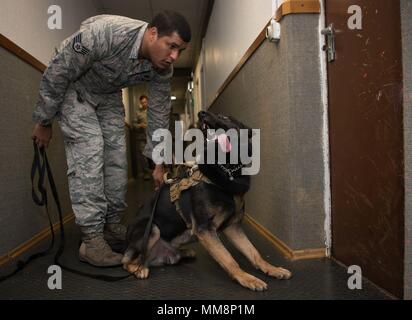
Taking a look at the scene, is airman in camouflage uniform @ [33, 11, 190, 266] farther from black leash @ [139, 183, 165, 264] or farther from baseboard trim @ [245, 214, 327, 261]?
baseboard trim @ [245, 214, 327, 261]

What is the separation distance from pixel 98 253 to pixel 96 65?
0.96 m

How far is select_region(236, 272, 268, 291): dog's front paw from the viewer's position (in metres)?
1.47

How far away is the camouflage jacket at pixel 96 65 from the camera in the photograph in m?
1.76

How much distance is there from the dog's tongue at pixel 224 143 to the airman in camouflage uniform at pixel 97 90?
0.51 metres

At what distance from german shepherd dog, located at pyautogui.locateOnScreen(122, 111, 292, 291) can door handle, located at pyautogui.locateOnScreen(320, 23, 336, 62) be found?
577 mm

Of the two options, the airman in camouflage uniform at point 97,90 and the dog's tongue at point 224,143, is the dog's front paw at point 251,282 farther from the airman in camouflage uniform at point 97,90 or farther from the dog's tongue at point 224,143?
the airman in camouflage uniform at point 97,90

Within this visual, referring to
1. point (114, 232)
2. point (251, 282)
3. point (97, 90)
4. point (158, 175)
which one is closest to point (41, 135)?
point (97, 90)

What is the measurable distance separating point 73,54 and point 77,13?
2.50 metres

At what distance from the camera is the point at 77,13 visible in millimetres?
3896

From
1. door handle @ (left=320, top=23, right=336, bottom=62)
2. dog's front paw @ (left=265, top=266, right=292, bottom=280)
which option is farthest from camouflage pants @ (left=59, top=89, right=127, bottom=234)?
door handle @ (left=320, top=23, right=336, bottom=62)

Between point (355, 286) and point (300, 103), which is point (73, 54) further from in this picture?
point (355, 286)

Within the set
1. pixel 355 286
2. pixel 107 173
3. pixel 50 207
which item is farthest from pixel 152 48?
pixel 50 207

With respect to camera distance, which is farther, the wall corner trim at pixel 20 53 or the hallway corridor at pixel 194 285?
the wall corner trim at pixel 20 53

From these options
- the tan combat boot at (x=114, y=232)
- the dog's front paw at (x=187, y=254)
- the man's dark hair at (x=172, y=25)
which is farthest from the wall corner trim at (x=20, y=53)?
the dog's front paw at (x=187, y=254)
